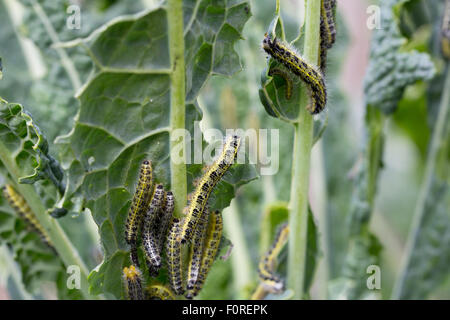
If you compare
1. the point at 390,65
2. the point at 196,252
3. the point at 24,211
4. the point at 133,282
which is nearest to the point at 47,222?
the point at 24,211

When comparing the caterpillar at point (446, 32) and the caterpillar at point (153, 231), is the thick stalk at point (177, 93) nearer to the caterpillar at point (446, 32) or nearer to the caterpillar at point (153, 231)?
the caterpillar at point (153, 231)

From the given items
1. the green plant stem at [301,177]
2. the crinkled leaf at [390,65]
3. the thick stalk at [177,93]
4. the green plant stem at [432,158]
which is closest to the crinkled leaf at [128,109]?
the thick stalk at [177,93]

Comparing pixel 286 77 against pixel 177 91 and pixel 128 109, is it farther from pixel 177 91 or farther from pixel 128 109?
pixel 128 109

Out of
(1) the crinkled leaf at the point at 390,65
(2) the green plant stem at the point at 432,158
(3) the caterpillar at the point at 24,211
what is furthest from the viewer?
(2) the green plant stem at the point at 432,158

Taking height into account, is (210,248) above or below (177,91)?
below

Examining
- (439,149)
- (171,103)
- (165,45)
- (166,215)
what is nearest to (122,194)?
(166,215)
